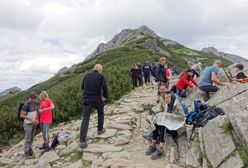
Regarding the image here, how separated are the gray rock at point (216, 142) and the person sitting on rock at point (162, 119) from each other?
100 centimetres

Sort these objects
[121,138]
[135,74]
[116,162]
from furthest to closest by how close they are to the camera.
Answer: [135,74] < [121,138] < [116,162]

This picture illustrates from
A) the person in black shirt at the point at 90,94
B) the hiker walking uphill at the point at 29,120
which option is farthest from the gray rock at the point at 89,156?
the hiker walking uphill at the point at 29,120

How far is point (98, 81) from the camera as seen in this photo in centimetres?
1012

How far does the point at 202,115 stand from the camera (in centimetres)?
923

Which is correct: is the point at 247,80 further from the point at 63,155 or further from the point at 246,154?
the point at 63,155

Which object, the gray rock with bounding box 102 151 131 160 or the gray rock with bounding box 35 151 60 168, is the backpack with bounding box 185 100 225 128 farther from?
the gray rock with bounding box 35 151 60 168

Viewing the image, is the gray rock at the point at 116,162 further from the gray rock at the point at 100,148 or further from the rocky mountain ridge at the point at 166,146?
the gray rock at the point at 100,148

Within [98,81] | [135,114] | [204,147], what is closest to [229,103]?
[204,147]

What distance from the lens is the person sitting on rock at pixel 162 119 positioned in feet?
29.3

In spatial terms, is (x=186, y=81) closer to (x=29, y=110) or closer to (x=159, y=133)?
(x=159, y=133)

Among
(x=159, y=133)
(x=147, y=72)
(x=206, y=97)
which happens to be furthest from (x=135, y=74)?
(x=159, y=133)

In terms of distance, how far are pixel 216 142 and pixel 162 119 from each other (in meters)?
1.75

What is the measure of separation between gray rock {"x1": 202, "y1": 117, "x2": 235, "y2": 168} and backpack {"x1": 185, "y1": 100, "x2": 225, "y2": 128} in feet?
1.58

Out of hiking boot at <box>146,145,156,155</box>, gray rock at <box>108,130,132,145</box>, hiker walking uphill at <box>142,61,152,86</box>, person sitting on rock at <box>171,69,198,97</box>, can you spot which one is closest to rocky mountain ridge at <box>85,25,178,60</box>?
hiker walking uphill at <box>142,61,152,86</box>
